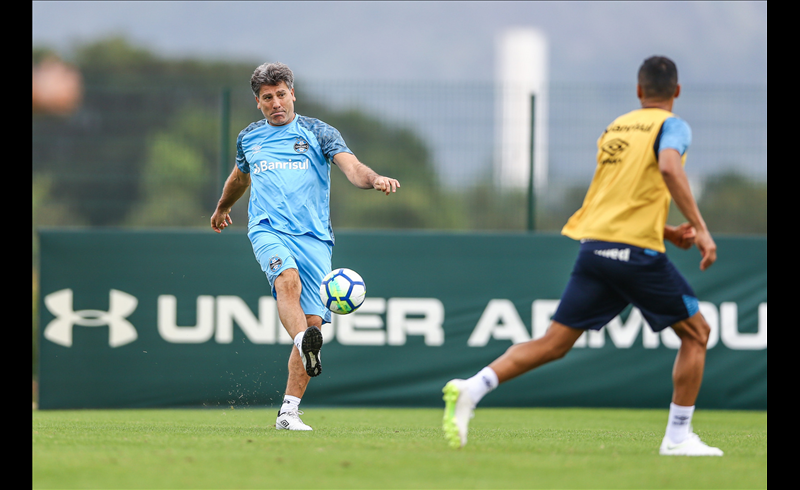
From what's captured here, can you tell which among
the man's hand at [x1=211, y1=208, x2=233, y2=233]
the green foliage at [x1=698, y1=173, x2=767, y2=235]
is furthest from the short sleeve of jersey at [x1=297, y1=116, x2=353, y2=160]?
the green foliage at [x1=698, y1=173, x2=767, y2=235]

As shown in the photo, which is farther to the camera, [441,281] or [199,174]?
[199,174]

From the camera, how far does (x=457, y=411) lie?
5082mm

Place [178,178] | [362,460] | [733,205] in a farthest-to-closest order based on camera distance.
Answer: [733,205]
[178,178]
[362,460]

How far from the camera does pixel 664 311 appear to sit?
5.04 m

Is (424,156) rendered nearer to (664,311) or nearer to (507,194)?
(507,194)

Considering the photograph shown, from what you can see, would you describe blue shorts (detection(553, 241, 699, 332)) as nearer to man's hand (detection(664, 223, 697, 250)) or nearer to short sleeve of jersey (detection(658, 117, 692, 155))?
man's hand (detection(664, 223, 697, 250))

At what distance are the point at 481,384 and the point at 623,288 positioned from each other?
3.11 feet

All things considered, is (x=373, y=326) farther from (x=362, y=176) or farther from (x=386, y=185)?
(x=386, y=185)

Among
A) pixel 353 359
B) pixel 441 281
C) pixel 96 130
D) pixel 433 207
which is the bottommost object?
pixel 353 359

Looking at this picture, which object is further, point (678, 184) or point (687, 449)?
point (687, 449)

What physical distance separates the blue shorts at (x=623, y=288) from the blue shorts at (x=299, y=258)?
2014mm

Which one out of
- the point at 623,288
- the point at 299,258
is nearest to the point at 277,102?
A: the point at 299,258
